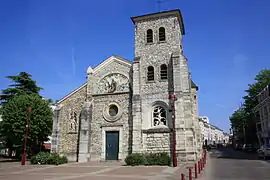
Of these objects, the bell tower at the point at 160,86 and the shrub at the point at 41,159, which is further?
the shrub at the point at 41,159

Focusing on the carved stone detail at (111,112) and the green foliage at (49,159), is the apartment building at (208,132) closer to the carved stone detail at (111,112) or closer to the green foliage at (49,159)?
the carved stone detail at (111,112)

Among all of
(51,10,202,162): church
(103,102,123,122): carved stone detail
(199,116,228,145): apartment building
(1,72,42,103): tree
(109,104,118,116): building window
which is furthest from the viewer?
(199,116,228,145): apartment building

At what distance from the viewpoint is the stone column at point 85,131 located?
70.4ft

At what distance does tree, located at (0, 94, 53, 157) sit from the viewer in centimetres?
2431

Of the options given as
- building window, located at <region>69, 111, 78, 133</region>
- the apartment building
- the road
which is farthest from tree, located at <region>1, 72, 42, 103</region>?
the apartment building

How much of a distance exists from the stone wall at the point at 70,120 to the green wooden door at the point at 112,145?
335 centimetres

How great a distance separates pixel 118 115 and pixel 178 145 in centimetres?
618

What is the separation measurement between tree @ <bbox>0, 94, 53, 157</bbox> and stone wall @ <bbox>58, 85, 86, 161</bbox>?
119 inches

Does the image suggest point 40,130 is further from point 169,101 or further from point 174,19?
point 174,19

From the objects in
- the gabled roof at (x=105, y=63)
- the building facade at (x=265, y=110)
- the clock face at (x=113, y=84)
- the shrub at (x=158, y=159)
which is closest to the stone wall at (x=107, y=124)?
the clock face at (x=113, y=84)

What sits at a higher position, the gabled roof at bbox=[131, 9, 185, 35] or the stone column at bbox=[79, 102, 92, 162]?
the gabled roof at bbox=[131, 9, 185, 35]

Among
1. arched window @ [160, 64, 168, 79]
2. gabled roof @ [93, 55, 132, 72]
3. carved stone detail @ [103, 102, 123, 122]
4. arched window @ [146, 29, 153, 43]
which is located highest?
arched window @ [146, 29, 153, 43]

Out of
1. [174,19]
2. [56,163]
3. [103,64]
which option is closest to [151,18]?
[174,19]

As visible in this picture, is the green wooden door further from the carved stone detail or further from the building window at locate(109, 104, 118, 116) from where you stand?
the building window at locate(109, 104, 118, 116)
